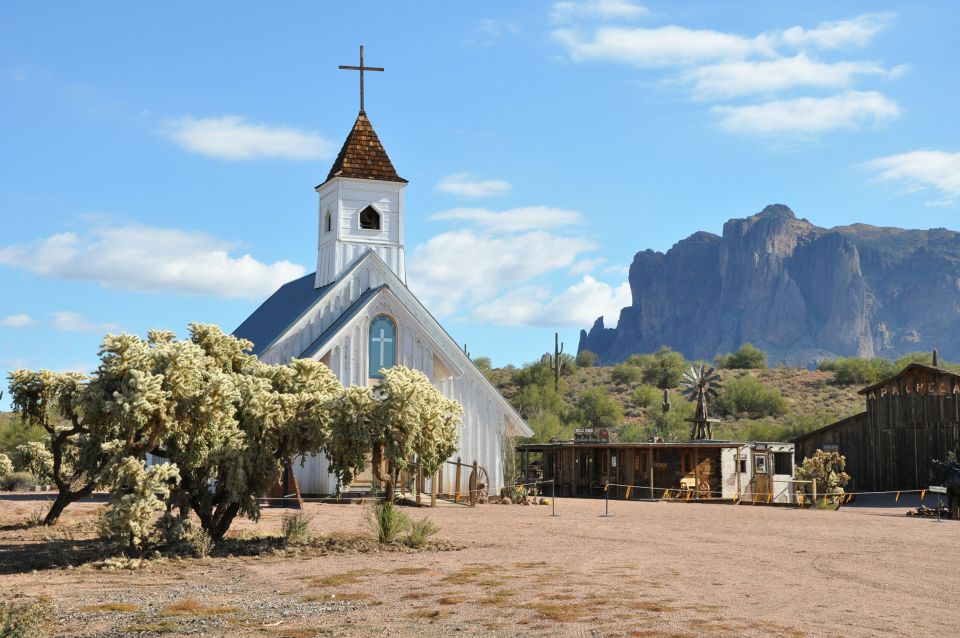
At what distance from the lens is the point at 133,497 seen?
17047 mm

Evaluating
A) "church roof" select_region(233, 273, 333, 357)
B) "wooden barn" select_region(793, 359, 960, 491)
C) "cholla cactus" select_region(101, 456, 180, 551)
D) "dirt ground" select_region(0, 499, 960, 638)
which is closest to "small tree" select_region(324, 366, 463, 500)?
"dirt ground" select_region(0, 499, 960, 638)

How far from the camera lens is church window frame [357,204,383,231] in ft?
121

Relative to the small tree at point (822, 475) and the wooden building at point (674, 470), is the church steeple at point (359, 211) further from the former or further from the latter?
the small tree at point (822, 475)

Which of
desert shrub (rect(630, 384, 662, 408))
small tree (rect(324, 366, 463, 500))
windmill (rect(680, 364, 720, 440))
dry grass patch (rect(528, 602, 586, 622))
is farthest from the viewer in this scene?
desert shrub (rect(630, 384, 662, 408))

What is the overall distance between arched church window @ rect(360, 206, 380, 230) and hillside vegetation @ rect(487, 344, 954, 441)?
856 inches

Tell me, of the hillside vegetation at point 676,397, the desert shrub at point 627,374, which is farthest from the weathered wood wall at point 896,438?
the desert shrub at point 627,374

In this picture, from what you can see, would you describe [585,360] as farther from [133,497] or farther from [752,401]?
[133,497]

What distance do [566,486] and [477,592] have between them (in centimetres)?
3046

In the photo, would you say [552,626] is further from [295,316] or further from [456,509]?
[295,316]

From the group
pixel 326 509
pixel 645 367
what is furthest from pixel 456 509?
pixel 645 367

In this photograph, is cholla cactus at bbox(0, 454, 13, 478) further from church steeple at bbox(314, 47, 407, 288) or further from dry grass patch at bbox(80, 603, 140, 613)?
dry grass patch at bbox(80, 603, 140, 613)

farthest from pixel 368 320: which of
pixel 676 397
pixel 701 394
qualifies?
pixel 676 397

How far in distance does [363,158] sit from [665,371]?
5314 centimetres

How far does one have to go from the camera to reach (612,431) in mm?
64438
